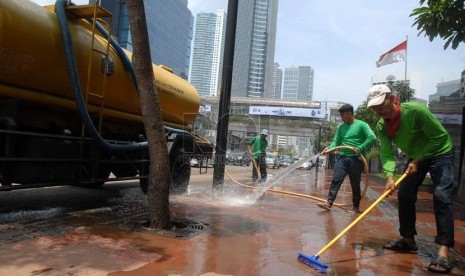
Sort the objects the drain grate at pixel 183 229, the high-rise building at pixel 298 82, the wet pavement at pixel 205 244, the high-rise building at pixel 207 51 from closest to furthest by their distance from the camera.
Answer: the wet pavement at pixel 205 244 → the drain grate at pixel 183 229 → the high-rise building at pixel 207 51 → the high-rise building at pixel 298 82

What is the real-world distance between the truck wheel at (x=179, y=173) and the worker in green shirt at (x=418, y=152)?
467cm

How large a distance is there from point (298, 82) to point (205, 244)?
89798 mm

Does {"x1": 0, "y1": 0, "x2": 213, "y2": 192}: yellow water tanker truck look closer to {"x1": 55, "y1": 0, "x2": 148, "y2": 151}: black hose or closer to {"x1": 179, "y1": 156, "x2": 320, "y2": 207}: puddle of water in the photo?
{"x1": 55, "y1": 0, "x2": 148, "y2": 151}: black hose

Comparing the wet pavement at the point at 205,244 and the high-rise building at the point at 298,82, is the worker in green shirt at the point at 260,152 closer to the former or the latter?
the wet pavement at the point at 205,244

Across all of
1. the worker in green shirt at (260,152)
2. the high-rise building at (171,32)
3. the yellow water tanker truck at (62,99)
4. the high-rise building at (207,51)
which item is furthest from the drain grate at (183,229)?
the high-rise building at (171,32)

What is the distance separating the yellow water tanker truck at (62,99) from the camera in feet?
16.6

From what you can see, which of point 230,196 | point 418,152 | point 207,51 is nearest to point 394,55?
point 207,51

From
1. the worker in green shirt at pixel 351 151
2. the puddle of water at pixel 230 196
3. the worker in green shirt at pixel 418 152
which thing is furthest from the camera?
the puddle of water at pixel 230 196

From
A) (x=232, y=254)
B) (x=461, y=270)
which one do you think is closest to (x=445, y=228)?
(x=461, y=270)

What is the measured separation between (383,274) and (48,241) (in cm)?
310

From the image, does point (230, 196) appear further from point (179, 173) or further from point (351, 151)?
point (351, 151)

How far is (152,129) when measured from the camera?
17.0 feet

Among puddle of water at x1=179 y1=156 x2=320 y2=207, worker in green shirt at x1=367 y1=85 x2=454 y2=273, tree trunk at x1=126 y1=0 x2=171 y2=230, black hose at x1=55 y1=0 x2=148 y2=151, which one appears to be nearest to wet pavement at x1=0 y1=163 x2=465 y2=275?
tree trunk at x1=126 y1=0 x2=171 y2=230

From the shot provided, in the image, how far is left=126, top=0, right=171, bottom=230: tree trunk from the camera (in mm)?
5062
